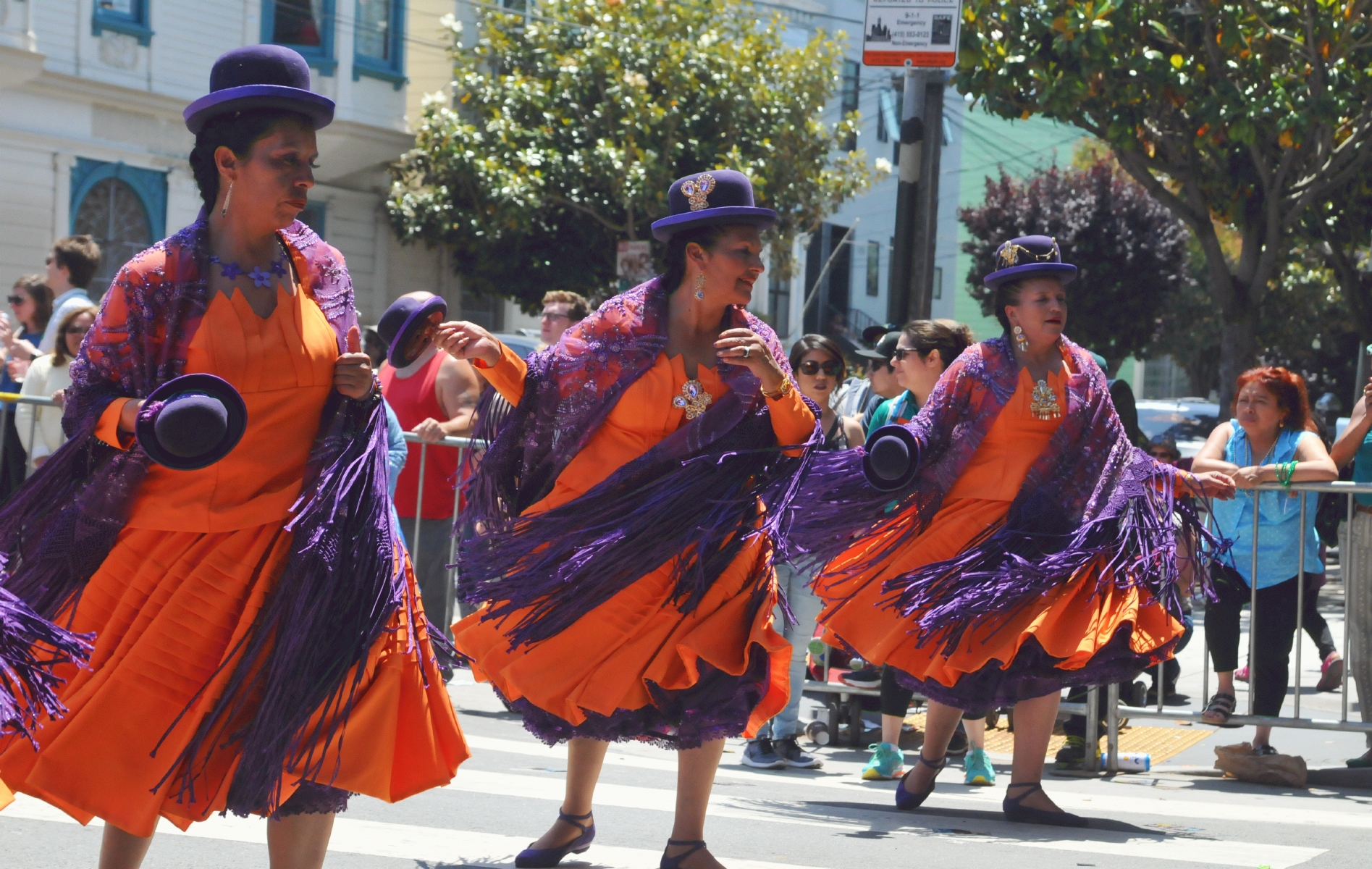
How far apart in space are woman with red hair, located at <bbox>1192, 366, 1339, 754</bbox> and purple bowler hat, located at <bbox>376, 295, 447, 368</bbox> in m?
3.99

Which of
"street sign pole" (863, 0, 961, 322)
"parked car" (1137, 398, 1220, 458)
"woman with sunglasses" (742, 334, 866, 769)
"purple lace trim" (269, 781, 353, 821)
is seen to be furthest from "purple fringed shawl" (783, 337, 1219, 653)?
"parked car" (1137, 398, 1220, 458)

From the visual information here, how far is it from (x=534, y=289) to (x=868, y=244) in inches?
690

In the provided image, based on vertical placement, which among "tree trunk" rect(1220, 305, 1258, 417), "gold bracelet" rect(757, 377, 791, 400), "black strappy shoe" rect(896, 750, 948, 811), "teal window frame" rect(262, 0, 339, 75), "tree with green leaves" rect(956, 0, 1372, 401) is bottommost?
"black strappy shoe" rect(896, 750, 948, 811)

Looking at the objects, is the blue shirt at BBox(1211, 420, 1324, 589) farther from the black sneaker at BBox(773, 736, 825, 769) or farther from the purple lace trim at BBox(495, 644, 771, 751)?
the purple lace trim at BBox(495, 644, 771, 751)

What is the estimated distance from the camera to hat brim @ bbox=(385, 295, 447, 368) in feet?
12.5

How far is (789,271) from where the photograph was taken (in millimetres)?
23422

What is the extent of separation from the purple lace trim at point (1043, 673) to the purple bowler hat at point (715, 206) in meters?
1.84

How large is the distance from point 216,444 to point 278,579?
44cm

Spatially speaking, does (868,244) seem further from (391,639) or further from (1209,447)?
(391,639)

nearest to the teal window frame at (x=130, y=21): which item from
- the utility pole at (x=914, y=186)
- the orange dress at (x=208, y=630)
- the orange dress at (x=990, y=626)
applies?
the utility pole at (x=914, y=186)

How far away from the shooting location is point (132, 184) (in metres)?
18.9

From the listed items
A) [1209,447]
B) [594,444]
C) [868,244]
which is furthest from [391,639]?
[868,244]

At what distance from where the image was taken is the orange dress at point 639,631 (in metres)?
4.35

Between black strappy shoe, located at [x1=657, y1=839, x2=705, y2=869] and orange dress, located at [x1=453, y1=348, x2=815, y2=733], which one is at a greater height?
orange dress, located at [x1=453, y1=348, x2=815, y2=733]
